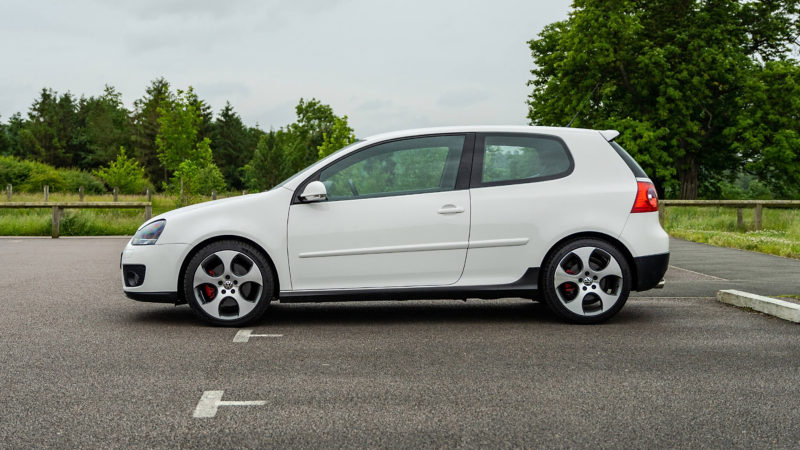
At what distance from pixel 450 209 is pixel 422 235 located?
1.02 feet

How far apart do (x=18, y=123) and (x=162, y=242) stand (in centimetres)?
10203

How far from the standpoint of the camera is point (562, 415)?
3643 millimetres

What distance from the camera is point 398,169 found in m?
6.18

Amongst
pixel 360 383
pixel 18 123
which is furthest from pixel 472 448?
pixel 18 123

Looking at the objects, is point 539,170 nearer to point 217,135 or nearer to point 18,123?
point 217,135

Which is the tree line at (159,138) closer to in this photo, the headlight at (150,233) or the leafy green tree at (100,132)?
the leafy green tree at (100,132)

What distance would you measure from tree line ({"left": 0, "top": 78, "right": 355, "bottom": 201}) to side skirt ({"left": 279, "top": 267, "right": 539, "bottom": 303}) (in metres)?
56.3

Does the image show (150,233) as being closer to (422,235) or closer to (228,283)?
(228,283)

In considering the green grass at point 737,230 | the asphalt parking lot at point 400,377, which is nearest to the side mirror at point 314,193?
the asphalt parking lot at point 400,377

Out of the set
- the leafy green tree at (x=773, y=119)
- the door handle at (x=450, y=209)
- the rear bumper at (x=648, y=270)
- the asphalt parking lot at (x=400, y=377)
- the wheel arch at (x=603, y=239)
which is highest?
the leafy green tree at (x=773, y=119)

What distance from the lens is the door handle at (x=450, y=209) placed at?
5.95 metres

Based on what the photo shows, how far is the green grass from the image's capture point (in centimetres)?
1325

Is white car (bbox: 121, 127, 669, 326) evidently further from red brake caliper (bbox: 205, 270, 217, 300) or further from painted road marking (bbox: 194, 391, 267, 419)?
painted road marking (bbox: 194, 391, 267, 419)

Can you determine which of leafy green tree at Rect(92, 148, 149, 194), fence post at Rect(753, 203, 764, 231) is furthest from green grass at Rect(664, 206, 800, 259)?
leafy green tree at Rect(92, 148, 149, 194)
